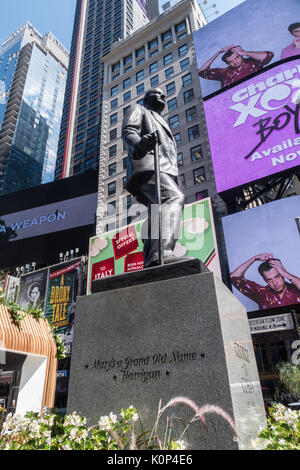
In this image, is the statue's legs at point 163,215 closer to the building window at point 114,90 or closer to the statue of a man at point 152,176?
the statue of a man at point 152,176

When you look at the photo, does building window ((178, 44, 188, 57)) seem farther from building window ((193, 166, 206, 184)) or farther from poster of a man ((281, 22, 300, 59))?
building window ((193, 166, 206, 184))

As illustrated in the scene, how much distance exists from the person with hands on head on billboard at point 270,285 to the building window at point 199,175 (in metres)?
13.7

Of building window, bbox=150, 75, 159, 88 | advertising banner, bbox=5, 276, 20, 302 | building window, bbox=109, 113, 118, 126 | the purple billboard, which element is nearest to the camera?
the purple billboard

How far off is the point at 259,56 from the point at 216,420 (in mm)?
33902

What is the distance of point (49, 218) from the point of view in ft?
141

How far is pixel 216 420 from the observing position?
253 centimetres

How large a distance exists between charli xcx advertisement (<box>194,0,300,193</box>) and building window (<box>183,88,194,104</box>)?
571 cm

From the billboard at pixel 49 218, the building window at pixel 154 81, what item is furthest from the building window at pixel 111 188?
the building window at pixel 154 81

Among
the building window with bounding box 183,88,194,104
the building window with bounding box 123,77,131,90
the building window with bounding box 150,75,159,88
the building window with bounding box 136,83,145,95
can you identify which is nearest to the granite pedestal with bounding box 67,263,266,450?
the building window with bounding box 183,88,194,104

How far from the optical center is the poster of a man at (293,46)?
27453mm

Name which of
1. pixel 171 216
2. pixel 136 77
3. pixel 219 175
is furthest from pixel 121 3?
pixel 171 216

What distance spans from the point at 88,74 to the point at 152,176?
97144mm

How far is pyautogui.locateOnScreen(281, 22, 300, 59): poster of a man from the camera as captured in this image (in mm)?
27453

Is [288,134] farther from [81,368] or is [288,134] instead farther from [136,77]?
[136,77]
